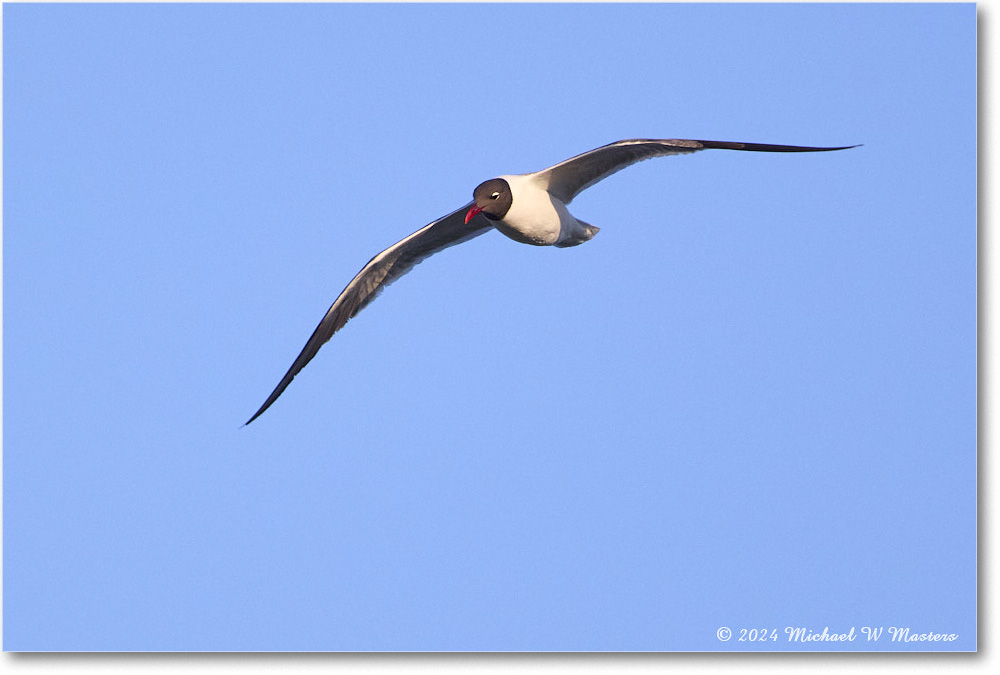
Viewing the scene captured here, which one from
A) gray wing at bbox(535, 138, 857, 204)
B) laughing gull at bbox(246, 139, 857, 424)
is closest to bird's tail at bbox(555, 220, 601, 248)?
laughing gull at bbox(246, 139, 857, 424)

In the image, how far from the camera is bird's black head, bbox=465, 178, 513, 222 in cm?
666

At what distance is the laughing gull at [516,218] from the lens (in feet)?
21.5

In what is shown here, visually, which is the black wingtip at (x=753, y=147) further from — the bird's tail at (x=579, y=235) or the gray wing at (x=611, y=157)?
the bird's tail at (x=579, y=235)

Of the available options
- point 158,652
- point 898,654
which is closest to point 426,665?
point 158,652

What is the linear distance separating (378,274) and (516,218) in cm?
→ 150

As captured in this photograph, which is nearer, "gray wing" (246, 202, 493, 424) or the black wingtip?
the black wingtip

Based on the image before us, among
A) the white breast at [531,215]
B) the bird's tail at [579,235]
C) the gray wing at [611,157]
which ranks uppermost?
the gray wing at [611,157]

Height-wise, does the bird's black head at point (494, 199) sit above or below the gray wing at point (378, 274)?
above

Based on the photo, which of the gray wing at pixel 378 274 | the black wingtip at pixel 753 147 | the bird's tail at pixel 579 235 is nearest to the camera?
the black wingtip at pixel 753 147

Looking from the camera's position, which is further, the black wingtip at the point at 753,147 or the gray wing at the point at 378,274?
the gray wing at the point at 378,274

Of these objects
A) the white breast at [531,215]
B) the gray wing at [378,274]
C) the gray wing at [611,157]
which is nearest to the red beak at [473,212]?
the white breast at [531,215]

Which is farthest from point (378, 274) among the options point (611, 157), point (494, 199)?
point (611, 157)

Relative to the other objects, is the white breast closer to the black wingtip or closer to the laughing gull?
the laughing gull

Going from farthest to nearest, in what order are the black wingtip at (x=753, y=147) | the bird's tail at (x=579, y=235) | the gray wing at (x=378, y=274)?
1. the gray wing at (x=378, y=274)
2. the bird's tail at (x=579, y=235)
3. the black wingtip at (x=753, y=147)
